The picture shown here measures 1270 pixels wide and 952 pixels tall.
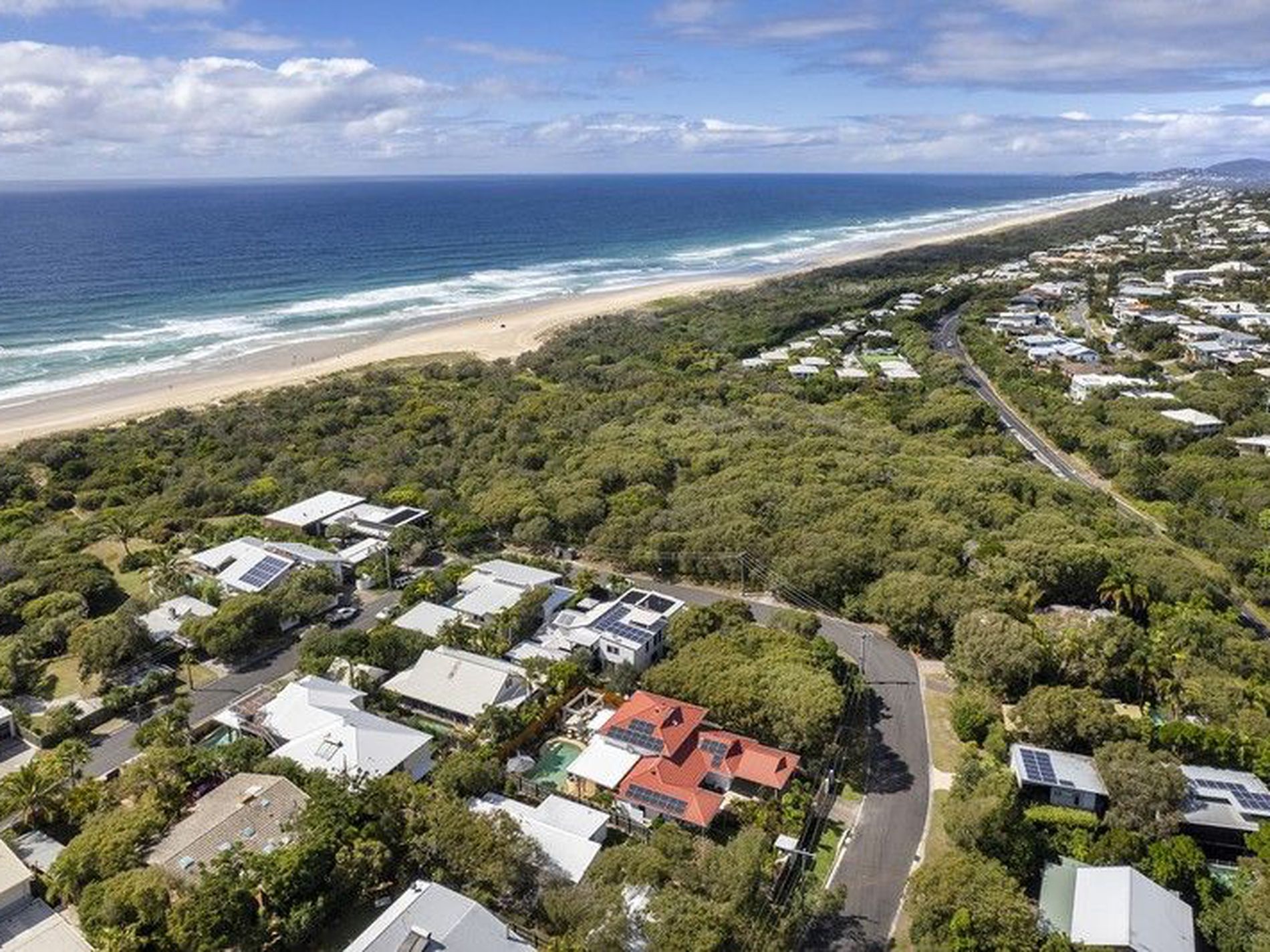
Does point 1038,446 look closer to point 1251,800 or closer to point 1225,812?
point 1251,800

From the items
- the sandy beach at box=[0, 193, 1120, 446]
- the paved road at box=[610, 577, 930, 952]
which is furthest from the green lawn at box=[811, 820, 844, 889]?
the sandy beach at box=[0, 193, 1120, 446]

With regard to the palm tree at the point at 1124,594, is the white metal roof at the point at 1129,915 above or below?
below

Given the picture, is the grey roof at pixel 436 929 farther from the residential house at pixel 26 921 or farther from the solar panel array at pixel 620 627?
the solar panel array at pixel 620 627

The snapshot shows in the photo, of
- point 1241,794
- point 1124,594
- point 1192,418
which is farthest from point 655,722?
point 1192,418

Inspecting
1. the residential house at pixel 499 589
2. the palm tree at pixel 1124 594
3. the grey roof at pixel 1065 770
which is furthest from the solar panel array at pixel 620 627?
the palm tree at pixel 1124 594

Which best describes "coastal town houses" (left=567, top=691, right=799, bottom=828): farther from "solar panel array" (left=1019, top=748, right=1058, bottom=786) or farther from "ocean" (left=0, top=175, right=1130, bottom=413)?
"ocean" (left=0, top=175, right=1130, bottom=413)

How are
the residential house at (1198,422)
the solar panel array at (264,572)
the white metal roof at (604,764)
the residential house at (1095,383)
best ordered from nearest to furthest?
1. the white metal roof at (604,764)
2. the solar panel array at (264,572)
3. the residential house at (1198,422)
4. the residential house at (1095,383)
